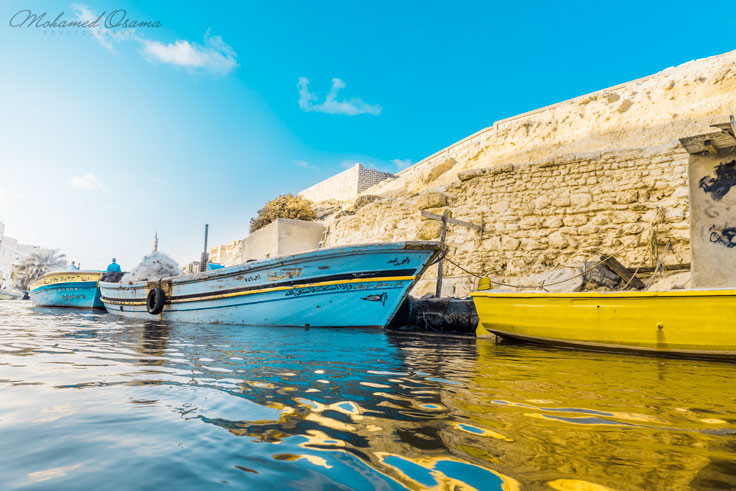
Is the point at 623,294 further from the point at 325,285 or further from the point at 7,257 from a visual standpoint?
the point at 7,257

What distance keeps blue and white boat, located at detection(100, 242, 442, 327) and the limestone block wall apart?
14.2 ft

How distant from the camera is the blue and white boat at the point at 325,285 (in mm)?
6734

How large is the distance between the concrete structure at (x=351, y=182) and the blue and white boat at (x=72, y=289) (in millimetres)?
17831

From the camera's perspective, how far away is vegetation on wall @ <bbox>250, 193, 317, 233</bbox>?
66.4 ft

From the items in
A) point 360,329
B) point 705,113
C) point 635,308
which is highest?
point 705,113

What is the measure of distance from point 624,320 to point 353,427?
421 cm

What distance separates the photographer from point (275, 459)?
1.15m

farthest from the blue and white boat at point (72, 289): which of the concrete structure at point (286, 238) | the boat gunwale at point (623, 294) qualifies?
the boat gunwale at point (623, 294)

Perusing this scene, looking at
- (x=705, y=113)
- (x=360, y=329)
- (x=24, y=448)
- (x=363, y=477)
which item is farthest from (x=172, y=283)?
(x=705, y=113)

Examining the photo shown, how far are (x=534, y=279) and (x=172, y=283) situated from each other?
8161 millimetres

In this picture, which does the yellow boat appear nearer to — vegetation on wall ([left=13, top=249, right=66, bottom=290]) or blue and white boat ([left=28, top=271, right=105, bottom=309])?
blue and white boat ([left=28, top=271, right=105, bottom=309])

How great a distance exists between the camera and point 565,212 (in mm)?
9977

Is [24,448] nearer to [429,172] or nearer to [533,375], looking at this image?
[533,375]

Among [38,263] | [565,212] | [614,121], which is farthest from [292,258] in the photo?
[38,263]
